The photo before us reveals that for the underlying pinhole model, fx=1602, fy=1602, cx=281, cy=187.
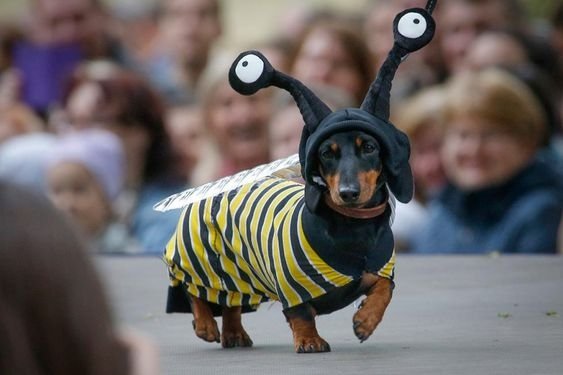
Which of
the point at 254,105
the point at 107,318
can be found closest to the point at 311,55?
the point at 254,105

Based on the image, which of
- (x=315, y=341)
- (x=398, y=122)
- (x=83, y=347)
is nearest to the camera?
(x=83, y=347)

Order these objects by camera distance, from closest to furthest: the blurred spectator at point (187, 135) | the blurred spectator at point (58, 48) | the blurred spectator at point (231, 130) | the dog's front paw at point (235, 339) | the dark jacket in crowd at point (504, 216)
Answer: the dog's front paw at point (235, 339) < the dark jacket in crowd at point (504, 216) < the blurred spectator at point (231, 130) < the blurred spectator at point (187, 135) < the blurred spectator at point (58, 48)

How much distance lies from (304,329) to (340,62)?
203 inches

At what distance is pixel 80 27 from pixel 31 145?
170 cm

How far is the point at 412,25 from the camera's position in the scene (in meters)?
5.45

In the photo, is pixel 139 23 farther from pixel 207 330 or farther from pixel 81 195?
pixel 207 330

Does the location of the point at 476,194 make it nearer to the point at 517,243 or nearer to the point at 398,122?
the point at 517,243

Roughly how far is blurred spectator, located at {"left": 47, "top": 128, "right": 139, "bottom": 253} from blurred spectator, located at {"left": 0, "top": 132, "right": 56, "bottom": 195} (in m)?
0.21

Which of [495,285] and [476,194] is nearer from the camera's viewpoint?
[495,285]

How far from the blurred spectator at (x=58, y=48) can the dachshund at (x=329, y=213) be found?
684 centimetres

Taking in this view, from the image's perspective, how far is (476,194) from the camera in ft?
28.7

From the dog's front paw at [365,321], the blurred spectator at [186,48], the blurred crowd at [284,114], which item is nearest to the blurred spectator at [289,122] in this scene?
the blurred crowd at [284,114]

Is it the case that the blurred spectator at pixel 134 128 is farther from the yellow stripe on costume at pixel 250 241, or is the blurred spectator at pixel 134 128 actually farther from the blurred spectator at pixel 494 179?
the yellow stripe on costume at pixel 250 241

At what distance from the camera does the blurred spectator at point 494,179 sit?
8.62 metres
